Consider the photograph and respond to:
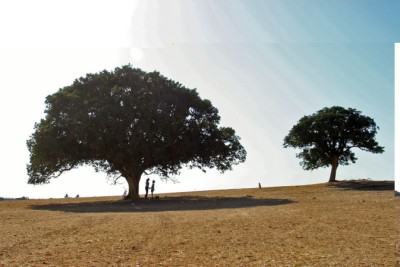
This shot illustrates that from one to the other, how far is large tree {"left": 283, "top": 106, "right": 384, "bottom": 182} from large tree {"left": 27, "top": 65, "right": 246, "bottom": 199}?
51.8 ft

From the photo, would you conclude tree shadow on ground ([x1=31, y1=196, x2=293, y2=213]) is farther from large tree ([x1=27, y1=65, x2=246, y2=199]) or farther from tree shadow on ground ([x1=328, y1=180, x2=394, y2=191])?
tree shadow on ground ([x1=328, y1=180, x2=394, y2=191])

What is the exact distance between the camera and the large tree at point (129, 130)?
41.7 m

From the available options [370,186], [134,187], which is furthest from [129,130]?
[370,186]

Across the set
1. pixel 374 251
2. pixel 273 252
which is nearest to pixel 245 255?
pixel 273 252

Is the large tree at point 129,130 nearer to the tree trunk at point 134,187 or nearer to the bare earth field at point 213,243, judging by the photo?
the tree trunk at point 134,187

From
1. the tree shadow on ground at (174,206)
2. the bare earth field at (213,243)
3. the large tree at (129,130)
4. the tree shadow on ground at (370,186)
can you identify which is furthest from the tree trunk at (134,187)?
the bare earth field at (213,243)

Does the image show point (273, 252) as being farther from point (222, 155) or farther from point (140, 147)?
point (222, 155)

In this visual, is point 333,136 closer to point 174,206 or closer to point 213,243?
point 174,206

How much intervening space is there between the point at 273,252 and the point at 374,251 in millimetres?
3007

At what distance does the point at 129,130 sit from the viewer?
143 ft

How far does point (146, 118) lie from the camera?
4297cm

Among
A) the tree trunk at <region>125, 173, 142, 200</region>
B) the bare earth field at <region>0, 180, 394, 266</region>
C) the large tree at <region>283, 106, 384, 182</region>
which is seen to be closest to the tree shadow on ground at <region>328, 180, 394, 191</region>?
the large tree at <region>283, 106, 384, 182</region>

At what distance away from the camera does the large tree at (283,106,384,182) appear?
190 feet

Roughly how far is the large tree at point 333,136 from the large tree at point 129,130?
1579cm
